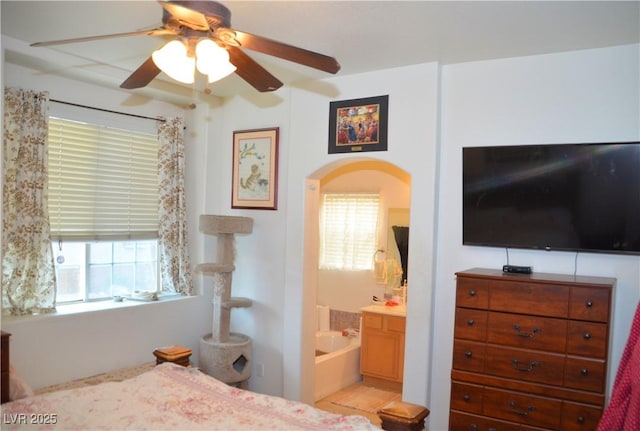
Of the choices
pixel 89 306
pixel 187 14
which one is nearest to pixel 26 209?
pixel 89 306

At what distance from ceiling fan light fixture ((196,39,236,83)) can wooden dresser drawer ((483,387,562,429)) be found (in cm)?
226

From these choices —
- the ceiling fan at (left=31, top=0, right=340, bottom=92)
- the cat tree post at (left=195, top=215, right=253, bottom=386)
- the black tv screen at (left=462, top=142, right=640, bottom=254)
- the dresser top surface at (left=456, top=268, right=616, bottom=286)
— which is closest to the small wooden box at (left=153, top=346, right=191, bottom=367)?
the cat tree post at (left=195, top=215, right=253, bottom=386)

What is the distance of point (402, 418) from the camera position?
2143 millimetres

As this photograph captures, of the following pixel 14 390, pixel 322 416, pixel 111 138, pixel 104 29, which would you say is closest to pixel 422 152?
pixel 322 416

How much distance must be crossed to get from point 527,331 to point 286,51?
6.48 feet

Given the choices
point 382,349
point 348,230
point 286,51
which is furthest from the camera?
point 348,230

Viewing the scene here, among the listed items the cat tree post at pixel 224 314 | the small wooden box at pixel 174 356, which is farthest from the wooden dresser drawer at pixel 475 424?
the cat tree post at pixel 224 314

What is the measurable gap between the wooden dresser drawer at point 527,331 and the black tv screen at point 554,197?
1.75ft

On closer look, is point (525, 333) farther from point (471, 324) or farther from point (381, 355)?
point (381, 355)

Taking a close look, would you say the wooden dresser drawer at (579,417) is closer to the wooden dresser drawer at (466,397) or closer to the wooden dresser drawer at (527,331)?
the wooden dresser drawer at (527,331)

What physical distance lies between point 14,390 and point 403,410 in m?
1.95

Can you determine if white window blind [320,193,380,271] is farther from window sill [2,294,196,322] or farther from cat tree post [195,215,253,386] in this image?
window sill [2,294,196,322]

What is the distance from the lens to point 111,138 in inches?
157

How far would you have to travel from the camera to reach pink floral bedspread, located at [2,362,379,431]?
2061 millimetres
